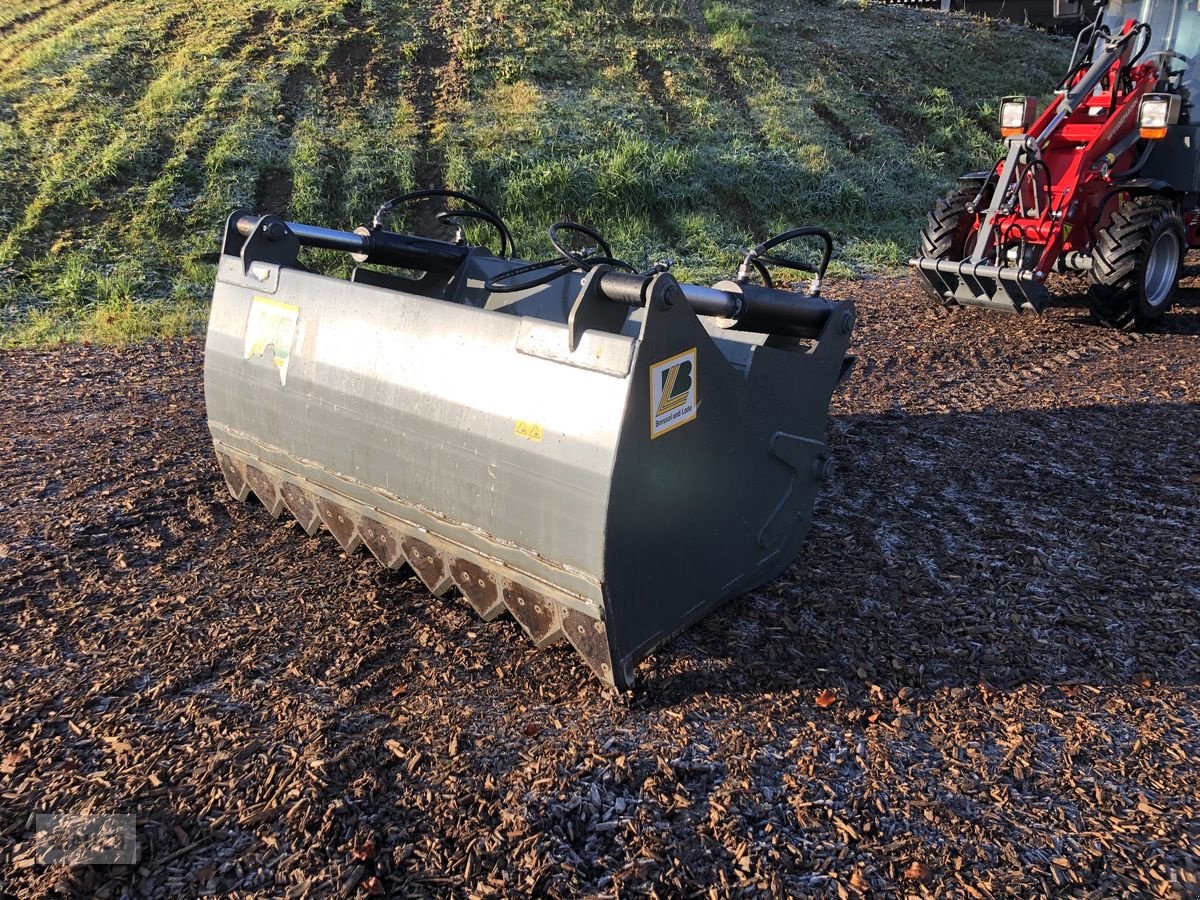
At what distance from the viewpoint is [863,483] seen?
4.69 meters

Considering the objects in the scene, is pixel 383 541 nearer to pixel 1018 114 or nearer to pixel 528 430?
pixel 528 430

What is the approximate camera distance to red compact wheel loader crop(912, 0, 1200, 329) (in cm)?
690

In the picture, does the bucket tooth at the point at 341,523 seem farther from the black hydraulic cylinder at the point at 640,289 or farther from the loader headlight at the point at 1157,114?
the loader headlight at the point at 1157,114

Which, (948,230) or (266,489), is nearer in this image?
(266,489)

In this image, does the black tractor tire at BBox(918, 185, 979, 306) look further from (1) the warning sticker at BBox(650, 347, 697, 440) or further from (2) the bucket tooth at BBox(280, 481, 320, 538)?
(2) the bucket tooth at BBox(280, 481, 320, 538)

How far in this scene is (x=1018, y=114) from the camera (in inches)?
309

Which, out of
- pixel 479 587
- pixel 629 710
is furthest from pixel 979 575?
pixel 479 587

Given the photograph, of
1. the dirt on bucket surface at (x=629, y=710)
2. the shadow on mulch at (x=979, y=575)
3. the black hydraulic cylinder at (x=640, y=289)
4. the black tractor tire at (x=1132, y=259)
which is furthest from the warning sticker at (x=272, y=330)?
the black tractor tire at (x=1132, y=259)

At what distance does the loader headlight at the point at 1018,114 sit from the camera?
25.4 ft

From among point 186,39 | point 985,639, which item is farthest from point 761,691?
point 186,39

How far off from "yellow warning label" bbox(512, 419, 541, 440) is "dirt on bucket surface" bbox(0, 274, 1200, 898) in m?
0.83

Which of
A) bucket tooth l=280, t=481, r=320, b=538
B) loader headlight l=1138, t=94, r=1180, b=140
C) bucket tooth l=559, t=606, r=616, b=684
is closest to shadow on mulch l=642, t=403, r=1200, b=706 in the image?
bucket tooth l=559, t=606, r=616, b=684

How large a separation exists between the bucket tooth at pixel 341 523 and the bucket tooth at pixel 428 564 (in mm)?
300

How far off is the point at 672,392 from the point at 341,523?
1616 mm
